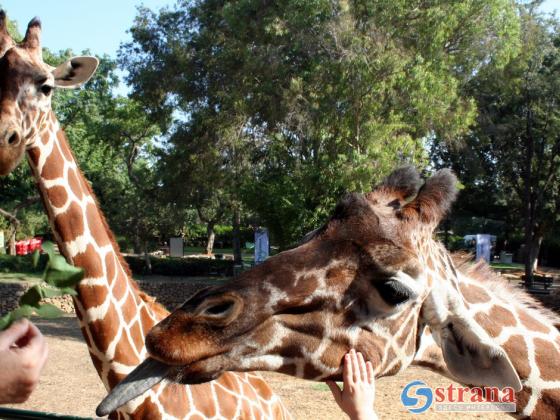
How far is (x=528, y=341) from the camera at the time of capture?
7.83ft

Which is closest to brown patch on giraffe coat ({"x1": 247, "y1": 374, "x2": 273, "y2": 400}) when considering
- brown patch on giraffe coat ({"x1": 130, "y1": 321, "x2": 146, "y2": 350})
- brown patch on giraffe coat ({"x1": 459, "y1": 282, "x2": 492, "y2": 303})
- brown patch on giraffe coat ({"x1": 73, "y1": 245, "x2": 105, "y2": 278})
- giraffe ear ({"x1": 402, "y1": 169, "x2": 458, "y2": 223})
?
brown patch on giraffe coat ({"x1": 130, "y1": 321, "x2": 146, "y2": 350})

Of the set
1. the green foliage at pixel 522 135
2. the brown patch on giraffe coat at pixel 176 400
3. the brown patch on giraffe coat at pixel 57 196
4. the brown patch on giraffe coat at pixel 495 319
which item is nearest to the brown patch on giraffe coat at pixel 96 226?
the brown patch on giraffe coat at pixel 57 196

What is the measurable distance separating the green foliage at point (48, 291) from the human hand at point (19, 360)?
5cm

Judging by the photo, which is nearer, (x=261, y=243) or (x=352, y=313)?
(x=352, y=313)

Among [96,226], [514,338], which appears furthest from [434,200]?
[96,226]

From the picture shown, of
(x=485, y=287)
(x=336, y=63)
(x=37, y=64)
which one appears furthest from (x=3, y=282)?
(x=485, y=287)

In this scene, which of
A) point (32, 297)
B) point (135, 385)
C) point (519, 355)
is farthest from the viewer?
point (519, 355)

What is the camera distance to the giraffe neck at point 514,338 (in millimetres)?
2260

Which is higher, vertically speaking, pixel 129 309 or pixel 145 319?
pixel 129 309

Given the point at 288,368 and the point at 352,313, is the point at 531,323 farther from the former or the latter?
the point at 288,368

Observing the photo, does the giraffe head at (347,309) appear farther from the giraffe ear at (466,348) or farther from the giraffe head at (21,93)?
the giraffe head at (21,93)

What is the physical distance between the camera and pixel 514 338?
2375 millimetres

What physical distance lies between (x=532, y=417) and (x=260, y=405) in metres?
2.31

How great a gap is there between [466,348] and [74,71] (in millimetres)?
3464
